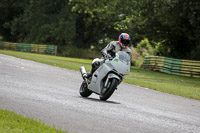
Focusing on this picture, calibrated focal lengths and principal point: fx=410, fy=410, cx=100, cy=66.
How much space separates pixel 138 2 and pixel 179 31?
4888 mm

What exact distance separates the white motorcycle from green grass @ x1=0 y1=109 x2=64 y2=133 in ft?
12.3

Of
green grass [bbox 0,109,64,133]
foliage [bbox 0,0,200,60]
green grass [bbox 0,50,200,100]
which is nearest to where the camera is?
green grass [bbox 0,109,64,133]

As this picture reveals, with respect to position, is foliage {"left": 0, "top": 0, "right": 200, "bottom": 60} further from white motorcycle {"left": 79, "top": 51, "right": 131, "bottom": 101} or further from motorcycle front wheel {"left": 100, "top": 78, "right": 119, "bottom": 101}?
motorcycle front wheel {"left": 100, "top": 78, "right": 119, "bottom": 101}

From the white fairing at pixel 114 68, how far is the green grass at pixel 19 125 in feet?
12.8

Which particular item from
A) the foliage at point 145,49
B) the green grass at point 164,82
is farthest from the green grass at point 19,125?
the foliage at point 145,49

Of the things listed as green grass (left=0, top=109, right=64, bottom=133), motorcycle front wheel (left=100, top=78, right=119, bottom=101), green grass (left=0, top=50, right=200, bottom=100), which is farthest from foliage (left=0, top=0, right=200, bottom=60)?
green grass (left=0, top=109, right=64, bottom=133)

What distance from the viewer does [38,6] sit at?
59.3 metres

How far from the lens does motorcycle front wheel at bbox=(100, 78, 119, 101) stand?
10039 mm

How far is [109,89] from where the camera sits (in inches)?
399

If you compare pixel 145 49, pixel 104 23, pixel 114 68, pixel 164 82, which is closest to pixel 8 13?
pixel 104 23

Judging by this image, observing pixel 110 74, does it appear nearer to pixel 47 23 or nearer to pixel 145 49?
pixel 145 49

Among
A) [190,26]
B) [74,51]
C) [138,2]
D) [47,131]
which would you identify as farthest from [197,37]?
[47,131]

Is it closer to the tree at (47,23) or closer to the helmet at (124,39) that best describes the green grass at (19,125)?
the helmet at (124,39)

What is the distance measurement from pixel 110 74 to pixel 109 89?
37 centimetres
